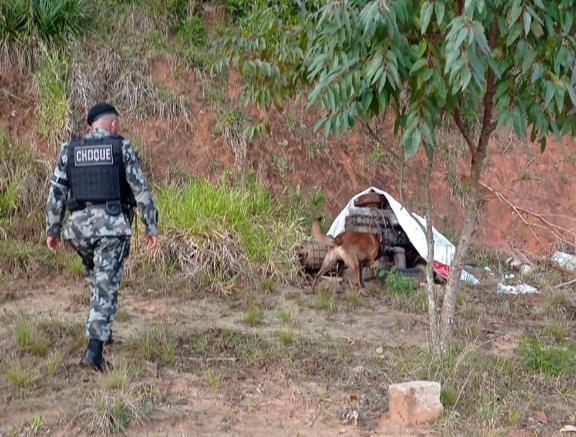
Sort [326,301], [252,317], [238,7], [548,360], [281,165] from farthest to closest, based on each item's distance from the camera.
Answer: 1. [238,7]
2. [281,165]
3. [326,301]
4. [252,317]
5. [548,360]

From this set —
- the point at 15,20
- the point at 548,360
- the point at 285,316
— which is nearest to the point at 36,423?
the point at 285,316

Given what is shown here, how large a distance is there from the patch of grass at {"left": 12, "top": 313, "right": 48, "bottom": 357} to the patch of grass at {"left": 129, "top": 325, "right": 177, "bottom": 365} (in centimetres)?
63

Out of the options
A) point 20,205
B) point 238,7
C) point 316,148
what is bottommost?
point 20,205

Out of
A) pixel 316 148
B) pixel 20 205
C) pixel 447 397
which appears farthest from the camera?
pixel 316 148

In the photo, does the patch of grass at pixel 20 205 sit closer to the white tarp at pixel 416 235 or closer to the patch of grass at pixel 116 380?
the patch of grass at pixel 116 380

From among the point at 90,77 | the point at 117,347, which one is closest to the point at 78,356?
the point at 117,347

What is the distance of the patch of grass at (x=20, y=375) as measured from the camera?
216 inches

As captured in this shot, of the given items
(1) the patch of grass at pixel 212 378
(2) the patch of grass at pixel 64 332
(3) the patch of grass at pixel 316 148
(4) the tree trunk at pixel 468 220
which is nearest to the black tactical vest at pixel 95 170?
(2) the patch of grass at pixel 64 332

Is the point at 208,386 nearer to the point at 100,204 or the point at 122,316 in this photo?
the point at 100,204

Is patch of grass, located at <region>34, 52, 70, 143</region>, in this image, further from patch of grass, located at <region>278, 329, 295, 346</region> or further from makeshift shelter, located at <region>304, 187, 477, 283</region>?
patch of grass, located at <region>278, 329, 295, 346</region>

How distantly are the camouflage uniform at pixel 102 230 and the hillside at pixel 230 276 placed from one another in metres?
0.39

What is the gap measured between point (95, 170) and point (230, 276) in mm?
2936

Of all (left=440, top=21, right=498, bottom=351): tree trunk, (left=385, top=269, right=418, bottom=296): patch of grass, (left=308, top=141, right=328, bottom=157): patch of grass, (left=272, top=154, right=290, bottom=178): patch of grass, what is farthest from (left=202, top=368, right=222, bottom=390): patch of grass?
(left=308, top=141, right=328, bottom=157): patch of grass

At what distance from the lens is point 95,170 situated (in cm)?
563
